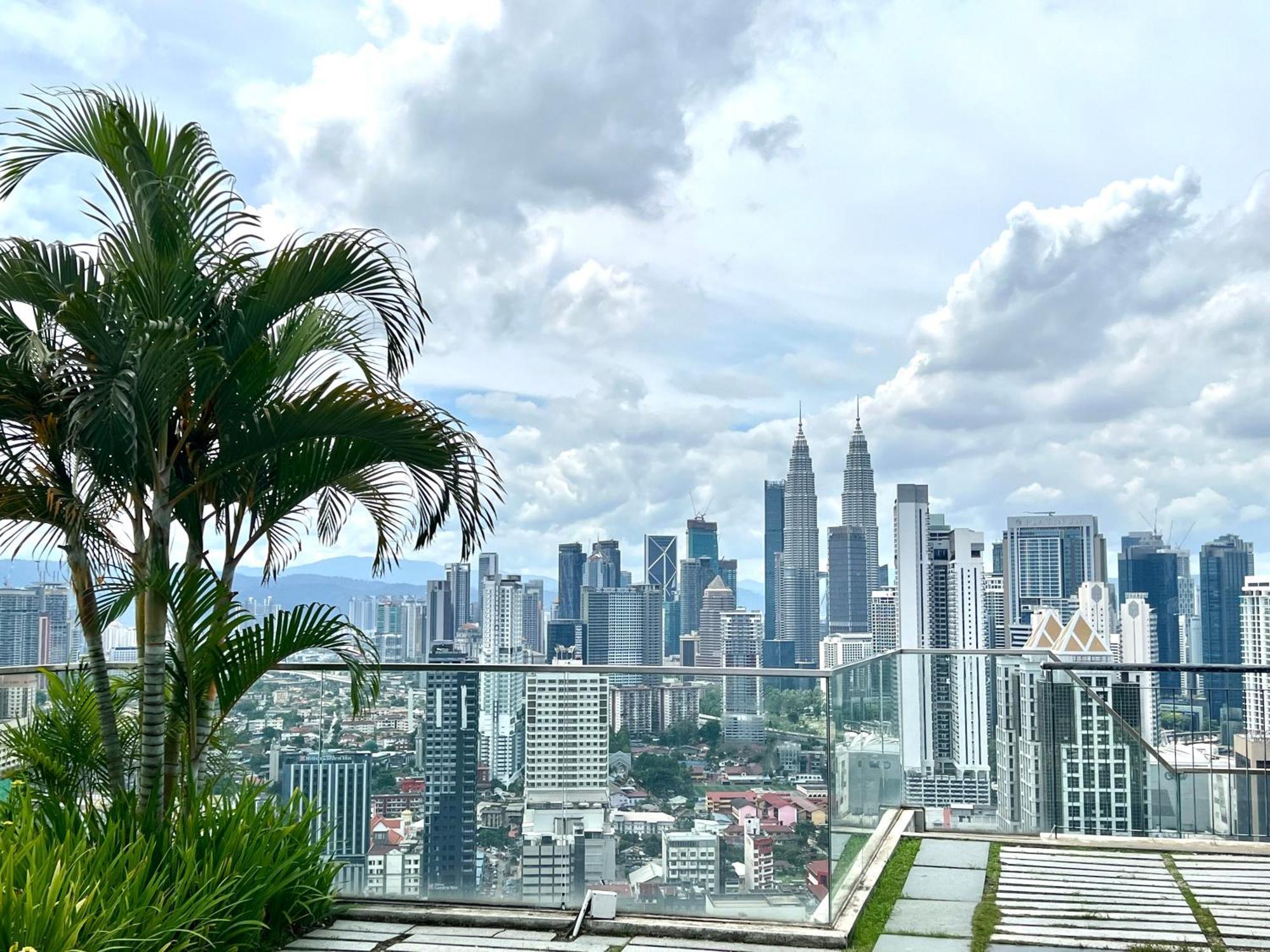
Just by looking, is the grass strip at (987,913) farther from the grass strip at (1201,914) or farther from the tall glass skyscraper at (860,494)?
the tall glass skyscraper at (860,494)

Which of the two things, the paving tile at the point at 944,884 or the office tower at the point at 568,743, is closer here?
the office tower at the point at 568,743

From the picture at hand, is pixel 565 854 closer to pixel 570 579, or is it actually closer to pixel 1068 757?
pixel 1068 757

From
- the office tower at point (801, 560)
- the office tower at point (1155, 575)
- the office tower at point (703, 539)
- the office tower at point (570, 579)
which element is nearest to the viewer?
the office tower at point (1155, 575)

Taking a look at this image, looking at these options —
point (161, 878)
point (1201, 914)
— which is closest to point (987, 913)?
point (1201, 914)

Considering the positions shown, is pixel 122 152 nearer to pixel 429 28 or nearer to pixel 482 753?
pixel 482 753

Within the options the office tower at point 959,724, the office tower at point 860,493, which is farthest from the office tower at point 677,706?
the office tower at point 860,493

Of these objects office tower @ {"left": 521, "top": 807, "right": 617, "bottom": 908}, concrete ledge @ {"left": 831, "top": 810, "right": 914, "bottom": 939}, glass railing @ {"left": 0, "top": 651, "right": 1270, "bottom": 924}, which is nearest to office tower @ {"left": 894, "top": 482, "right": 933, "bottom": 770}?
concrete ledge @ {"left": 831, "top": 810, "right": 914, "bottom": 939}
